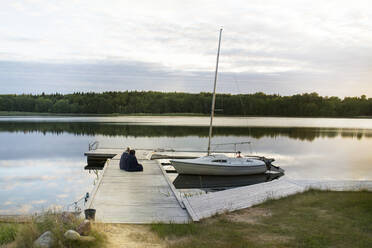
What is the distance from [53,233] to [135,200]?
3.69m

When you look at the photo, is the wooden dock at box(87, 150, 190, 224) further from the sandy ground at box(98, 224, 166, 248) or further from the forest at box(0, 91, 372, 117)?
the forest at box(0, 91, 372, 117)

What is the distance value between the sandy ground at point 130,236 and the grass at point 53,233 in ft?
0.94

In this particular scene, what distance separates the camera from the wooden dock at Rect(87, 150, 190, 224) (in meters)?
7.73

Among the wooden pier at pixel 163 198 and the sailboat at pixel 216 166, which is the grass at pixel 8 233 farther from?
the sailboat at pixel 216 166

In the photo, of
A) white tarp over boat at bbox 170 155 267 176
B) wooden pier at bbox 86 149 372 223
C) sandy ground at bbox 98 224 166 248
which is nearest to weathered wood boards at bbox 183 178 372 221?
wooden pier at bbox 86 149 372 223

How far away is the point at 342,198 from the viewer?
9344 millimetres

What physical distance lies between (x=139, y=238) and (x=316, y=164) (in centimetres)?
2085

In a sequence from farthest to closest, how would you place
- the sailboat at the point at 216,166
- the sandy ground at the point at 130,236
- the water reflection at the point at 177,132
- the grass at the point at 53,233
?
the water reflection at the point at 177,132 < the sailboat at the point at 216,166 < the sandy ground at the point at 130,236 < the grass at the point at 53,233

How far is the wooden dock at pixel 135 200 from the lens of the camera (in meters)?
7.73

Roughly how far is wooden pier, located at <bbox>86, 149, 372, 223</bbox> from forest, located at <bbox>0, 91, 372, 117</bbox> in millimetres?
104921

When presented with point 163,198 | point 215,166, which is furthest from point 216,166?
point 163,198

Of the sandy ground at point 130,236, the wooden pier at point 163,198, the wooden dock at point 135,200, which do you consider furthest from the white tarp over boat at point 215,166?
the sandy ground at point 130,236

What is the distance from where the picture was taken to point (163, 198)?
9.48 metres

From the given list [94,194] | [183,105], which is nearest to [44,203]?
[94,194]
